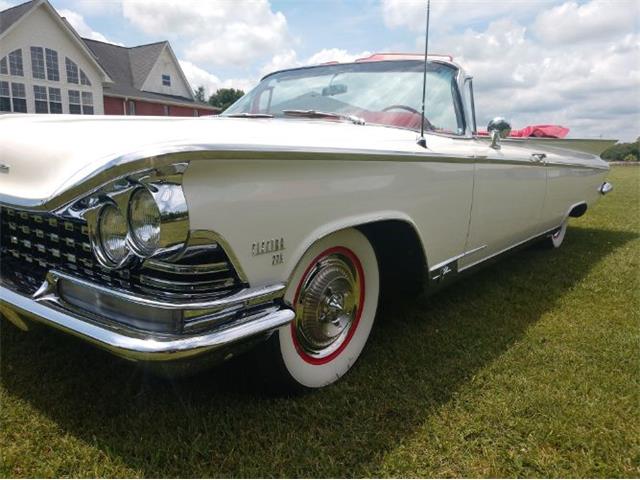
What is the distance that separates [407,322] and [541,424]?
1052 mm

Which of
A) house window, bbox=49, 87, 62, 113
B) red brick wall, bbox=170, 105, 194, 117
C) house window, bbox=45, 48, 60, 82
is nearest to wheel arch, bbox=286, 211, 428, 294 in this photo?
house window, bbox=49, 87, 62, 113

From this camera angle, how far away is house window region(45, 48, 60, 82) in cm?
2127

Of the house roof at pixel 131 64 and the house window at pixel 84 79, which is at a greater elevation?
the house roof at pixel 131 64

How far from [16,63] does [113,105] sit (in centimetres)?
447

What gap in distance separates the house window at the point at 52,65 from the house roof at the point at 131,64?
3.01m

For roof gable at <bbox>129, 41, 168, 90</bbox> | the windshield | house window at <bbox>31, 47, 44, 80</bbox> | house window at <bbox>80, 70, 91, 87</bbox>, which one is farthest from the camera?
roof gable at <bbox>129, 41, 168, 90</bbox>

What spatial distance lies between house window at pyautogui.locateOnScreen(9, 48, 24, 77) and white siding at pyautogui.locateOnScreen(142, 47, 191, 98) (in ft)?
22.4

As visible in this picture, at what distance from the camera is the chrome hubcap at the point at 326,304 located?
6.59ft

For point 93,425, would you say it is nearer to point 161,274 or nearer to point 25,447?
point 25,447

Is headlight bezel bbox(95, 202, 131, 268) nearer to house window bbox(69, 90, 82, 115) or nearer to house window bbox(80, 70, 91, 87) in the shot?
house window bbox(69, 90, 82, 115)

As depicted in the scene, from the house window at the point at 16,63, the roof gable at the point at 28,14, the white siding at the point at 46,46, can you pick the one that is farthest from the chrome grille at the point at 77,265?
the house window at the point at 16,63

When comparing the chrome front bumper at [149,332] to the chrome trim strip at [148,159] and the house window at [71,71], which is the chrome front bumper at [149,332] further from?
the house window at [71,71]

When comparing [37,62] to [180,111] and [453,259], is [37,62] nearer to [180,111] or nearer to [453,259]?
[180,111]

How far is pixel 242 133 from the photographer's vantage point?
5.74ft
